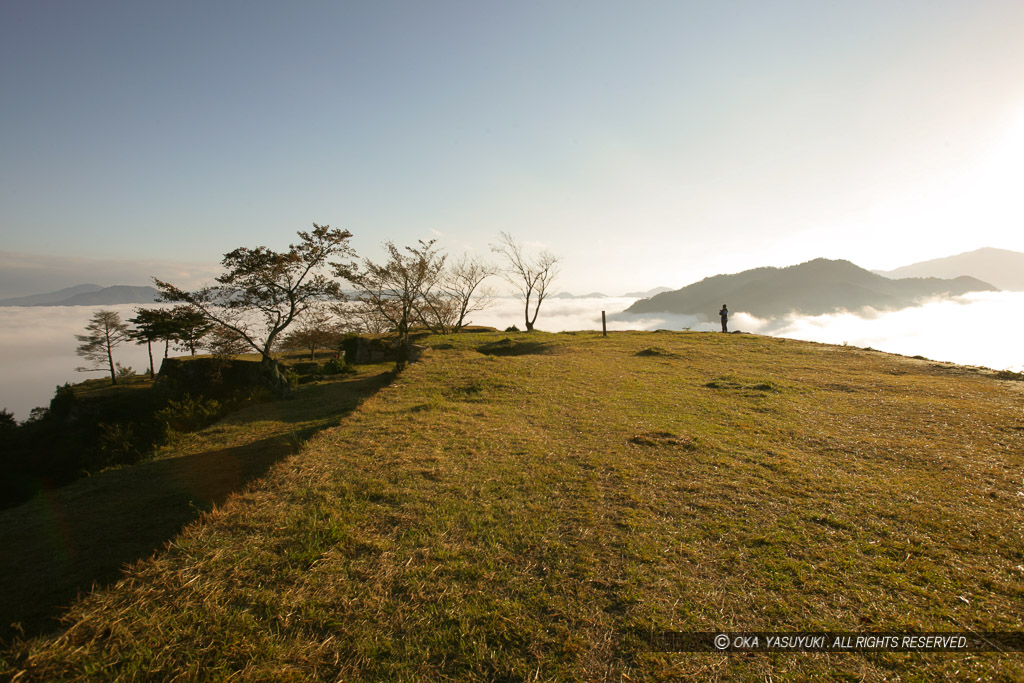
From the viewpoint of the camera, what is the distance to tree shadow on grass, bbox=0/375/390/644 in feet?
12.2

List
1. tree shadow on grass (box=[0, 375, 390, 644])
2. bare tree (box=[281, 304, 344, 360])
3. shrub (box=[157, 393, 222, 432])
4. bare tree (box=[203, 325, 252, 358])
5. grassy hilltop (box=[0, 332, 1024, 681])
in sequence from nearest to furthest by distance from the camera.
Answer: grassy hilltop (box=[0, 332, 1024, 681])
tree shadow on grass (box=[0, 375, 390, 644])
shrub (box=[157, 393, 222, 432])
bare tree (box=[203, 325, 252, 358])
bare tree (box=[281, 304, 344, 360])

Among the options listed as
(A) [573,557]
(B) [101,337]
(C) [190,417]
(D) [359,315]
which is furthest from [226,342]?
(B) [101,337]

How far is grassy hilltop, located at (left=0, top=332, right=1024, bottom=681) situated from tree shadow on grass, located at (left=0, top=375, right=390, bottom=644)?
1.80 feet

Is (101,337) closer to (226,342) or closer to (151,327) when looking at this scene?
(151,327)

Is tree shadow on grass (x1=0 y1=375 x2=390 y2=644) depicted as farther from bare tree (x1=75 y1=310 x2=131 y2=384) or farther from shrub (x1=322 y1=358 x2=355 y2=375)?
bare tree (x1=75 y1=310 x2=131 y2=384)

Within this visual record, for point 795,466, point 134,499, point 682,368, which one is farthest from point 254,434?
point 682,368

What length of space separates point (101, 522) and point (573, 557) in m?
6.47

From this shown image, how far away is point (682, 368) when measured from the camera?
1543 cm

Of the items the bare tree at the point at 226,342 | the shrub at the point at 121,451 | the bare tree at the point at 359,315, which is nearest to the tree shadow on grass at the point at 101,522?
the shrub at the point at 121,451

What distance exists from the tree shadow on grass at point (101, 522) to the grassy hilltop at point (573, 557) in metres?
0.55

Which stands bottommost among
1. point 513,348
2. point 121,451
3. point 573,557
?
point 121,451

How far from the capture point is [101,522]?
210 inches

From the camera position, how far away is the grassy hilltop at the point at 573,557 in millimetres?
2883

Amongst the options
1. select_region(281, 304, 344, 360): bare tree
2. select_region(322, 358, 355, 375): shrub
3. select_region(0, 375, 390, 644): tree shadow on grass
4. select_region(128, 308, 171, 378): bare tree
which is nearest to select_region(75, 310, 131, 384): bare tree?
select_region(128, 308, 171, 378): bare tree
